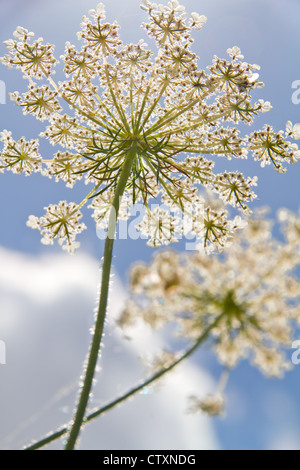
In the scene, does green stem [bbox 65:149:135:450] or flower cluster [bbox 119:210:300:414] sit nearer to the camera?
green stem [bbox 65:149:135:450]

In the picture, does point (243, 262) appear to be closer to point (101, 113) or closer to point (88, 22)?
point (101, 113)

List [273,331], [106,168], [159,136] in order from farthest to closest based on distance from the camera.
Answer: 1. [273,331]
2. [159,136]
3. [106,168]

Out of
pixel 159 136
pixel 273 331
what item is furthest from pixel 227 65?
pixel 273 331

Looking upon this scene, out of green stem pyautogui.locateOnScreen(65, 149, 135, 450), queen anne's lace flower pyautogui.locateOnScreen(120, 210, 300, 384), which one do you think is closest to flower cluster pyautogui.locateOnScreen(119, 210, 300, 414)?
queen anne's lace flower pyautogui.locateOnScreen(120, 210, 300, 384)

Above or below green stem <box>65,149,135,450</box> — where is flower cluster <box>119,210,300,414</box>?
above

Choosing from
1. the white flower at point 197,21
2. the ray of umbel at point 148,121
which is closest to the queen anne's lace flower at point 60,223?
the ray of umbel at point 148,121

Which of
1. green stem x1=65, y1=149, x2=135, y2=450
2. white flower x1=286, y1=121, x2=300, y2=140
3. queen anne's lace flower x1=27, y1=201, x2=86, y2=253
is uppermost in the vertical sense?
white flower x1=286, y1=121, x2=300, y2=140

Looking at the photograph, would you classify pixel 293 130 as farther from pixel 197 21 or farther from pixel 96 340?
pixel 96 340

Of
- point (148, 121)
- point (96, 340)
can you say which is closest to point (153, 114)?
point (148, 121)

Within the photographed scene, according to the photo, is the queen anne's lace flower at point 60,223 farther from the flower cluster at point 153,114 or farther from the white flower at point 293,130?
the white flower at point 293,130

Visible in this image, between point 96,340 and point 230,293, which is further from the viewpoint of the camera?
point 230,293

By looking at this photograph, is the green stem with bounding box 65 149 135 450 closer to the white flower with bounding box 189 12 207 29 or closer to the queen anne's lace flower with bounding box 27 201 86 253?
the queen anne's lace flower with bounding box 27 201 86 253
